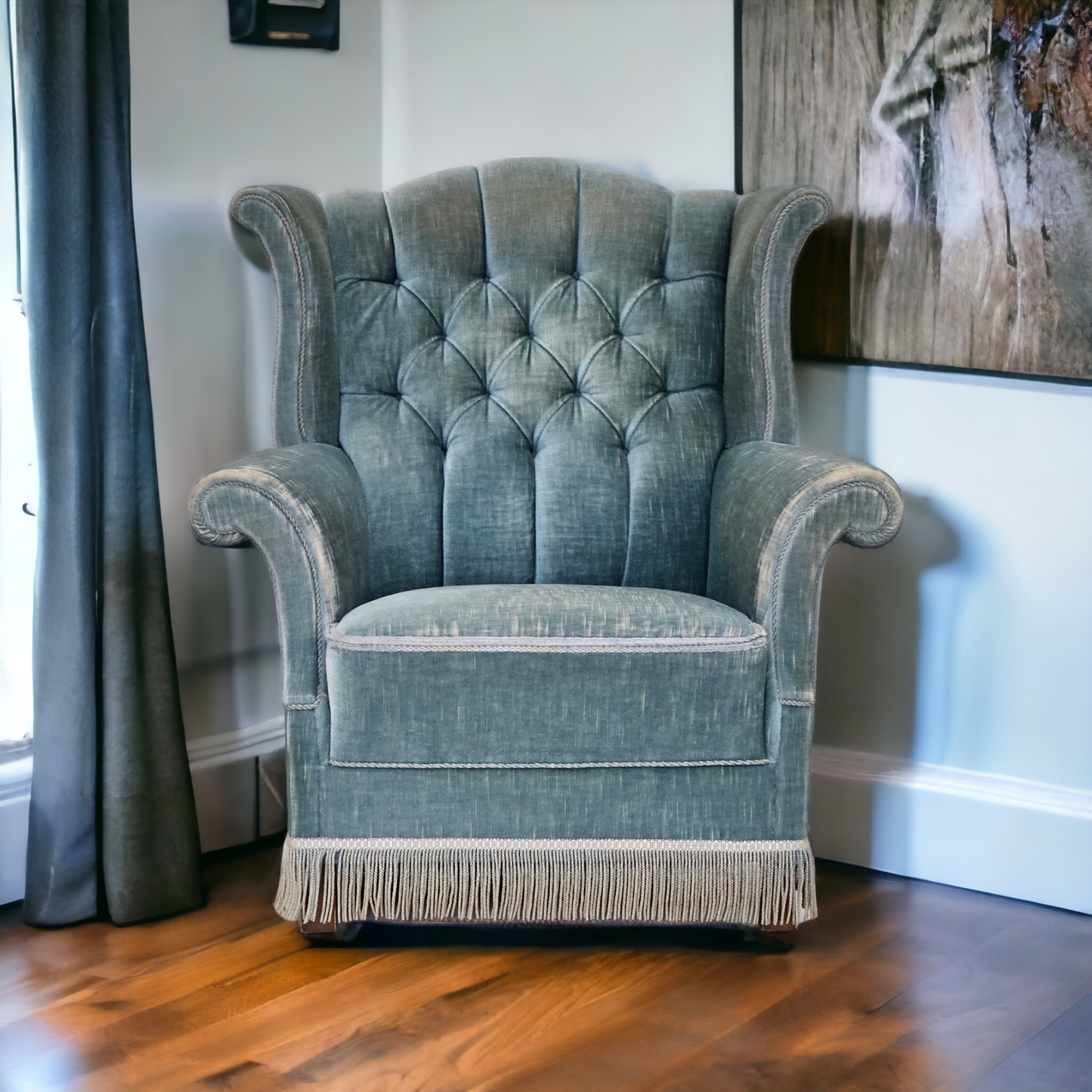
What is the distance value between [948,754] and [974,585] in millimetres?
297

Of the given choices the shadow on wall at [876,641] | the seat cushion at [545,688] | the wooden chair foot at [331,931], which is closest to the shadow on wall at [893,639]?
the shadow on wall at [876,641]

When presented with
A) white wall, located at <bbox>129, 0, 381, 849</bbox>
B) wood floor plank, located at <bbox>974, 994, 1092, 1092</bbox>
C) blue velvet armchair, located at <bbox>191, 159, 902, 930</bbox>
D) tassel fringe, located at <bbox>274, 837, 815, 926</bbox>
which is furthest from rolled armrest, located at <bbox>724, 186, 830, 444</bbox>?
wood floor plank, located at <bbox>974, 994, 1092, 1092</bbox>

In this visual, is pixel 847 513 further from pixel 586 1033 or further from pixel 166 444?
pixel 166 444

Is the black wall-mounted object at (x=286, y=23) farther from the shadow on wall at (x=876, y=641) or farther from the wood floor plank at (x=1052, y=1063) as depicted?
the wood floor plank at (x=1052, y=1063)

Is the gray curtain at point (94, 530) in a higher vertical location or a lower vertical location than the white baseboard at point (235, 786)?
higher

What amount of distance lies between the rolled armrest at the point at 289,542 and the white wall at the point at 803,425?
51cm

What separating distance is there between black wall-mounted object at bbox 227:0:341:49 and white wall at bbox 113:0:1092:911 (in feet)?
0.11

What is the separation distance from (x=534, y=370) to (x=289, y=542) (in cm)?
65

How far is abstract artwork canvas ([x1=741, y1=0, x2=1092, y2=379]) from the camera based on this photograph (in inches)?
74.1

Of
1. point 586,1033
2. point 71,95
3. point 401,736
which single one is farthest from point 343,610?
point 71,95

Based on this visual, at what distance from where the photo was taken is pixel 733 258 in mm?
2102

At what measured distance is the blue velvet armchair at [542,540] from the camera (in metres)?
1.63

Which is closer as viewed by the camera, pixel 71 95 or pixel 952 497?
pixel 71 95

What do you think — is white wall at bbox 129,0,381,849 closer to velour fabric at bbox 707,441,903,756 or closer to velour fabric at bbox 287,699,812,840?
velour fabric at bbox 287,699,812,840
